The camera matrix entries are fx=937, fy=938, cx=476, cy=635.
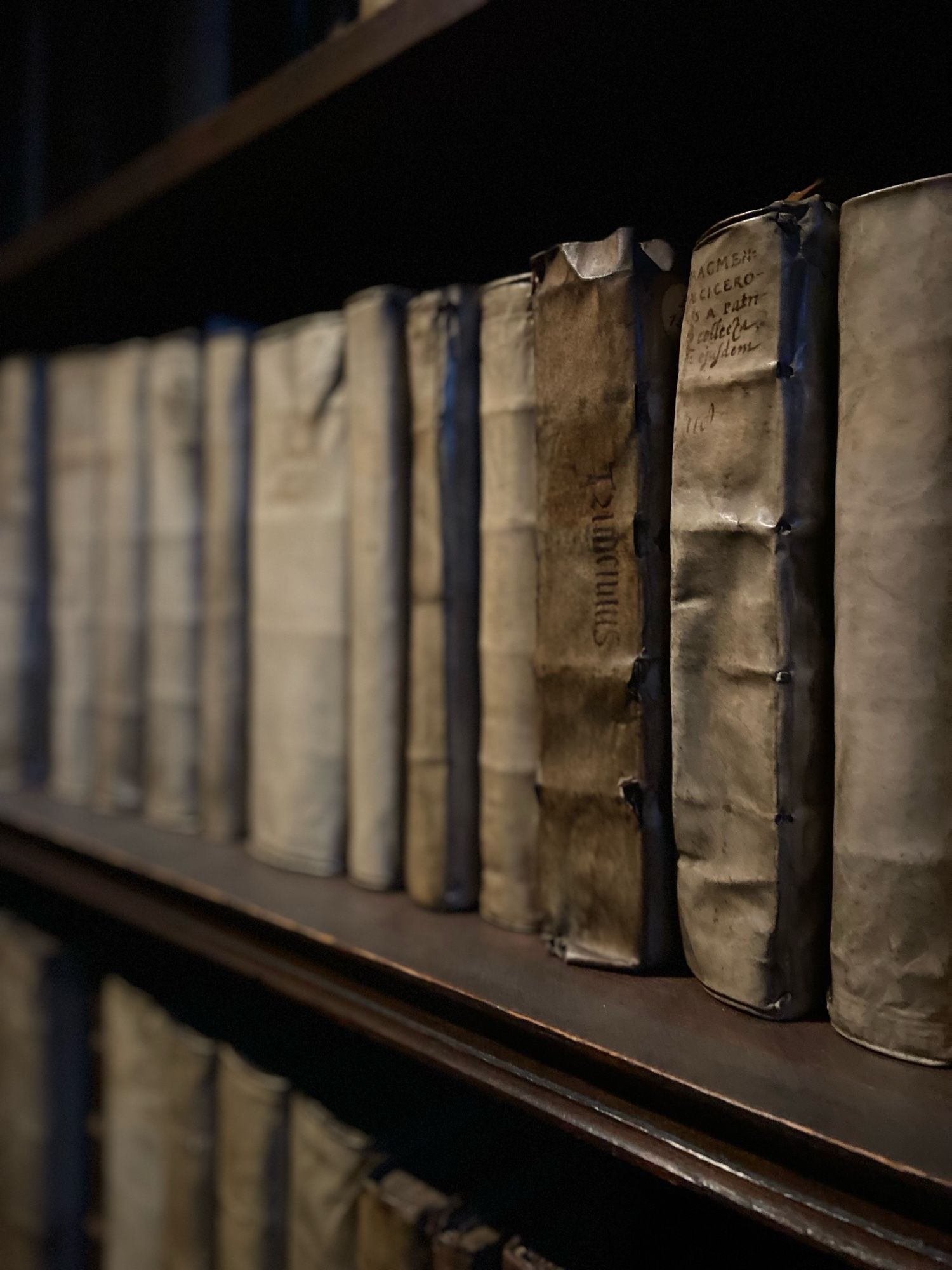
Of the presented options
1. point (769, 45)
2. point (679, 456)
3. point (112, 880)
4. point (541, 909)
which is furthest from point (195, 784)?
point (769, 45)

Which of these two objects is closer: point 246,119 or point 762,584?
point 762,584

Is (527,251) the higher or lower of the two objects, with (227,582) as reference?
higher

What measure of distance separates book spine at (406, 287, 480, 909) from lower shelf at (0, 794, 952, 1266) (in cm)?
4

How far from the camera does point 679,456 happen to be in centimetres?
42

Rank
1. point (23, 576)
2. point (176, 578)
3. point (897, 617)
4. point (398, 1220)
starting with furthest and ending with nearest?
point (23, 576) → point (176, 578) → point (398, 1220) → point (897, 617)

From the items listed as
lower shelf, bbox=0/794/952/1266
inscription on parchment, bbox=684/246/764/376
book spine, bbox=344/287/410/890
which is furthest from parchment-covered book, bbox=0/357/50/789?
inscription on parchment, bbox=684/246/764/376

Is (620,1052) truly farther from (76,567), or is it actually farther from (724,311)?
(76,567)

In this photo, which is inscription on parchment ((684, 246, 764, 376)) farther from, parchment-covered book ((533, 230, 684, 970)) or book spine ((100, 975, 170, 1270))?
book spine ((100, 975, 170, 1270))

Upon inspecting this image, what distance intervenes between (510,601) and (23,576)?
21.6 inches

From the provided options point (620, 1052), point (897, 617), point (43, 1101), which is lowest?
point (43, 1101)

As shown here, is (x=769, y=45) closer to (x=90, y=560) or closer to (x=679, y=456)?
(x=679, y=456)

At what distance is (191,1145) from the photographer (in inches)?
26.0

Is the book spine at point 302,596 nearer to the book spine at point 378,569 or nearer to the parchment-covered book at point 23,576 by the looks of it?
the book spine at point 378,569

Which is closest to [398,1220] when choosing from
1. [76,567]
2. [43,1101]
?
[43,1101]
